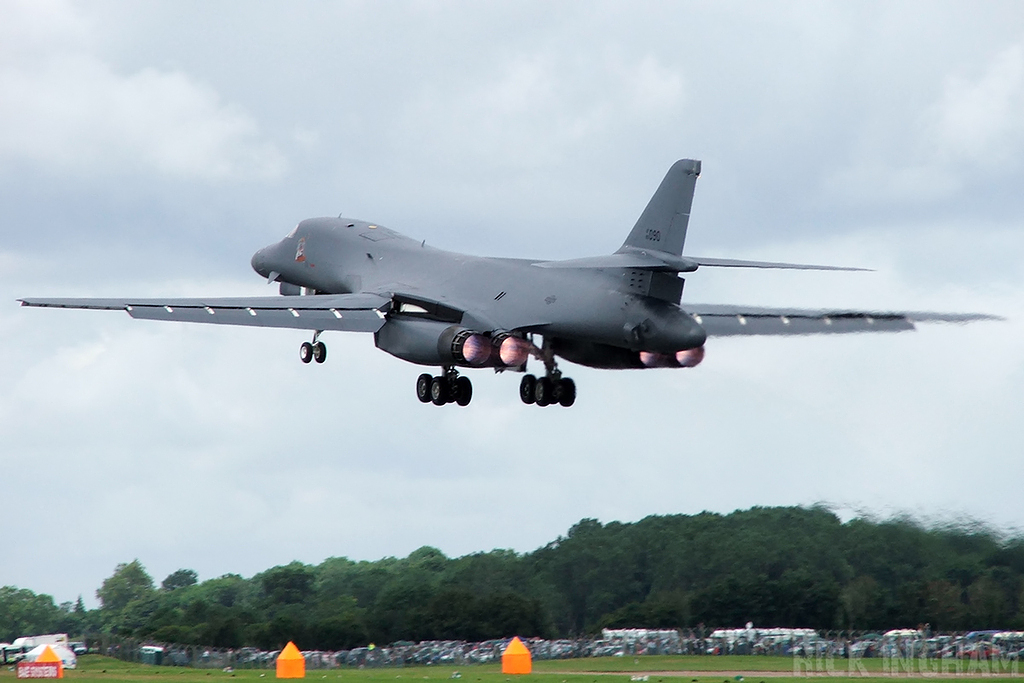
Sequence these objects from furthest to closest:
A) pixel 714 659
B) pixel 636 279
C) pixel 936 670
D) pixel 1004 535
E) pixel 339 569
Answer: pixel 339 569 → pixel 714 659 → pixel 1004 535 → pixel 936 670 → pixel 636 279

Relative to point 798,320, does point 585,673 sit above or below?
below

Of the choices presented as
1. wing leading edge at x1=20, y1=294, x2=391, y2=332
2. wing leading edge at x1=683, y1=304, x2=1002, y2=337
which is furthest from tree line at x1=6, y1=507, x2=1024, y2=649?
wing leading edge at x1=20, y1=294, x2=391, y2=332

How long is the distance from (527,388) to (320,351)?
20.8 feet

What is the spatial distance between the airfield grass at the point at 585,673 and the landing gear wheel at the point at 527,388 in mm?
6812

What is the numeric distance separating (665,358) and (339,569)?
32186 mm

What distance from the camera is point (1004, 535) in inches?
1769

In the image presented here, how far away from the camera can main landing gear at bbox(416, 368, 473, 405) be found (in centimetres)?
4200

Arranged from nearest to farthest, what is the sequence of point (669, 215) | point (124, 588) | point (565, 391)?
1. point (669, 215)
2. point (565, 391)
3. point (124, 588)

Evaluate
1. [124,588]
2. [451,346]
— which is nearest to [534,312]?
[451,346]

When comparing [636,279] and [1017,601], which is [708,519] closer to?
[1017,601]

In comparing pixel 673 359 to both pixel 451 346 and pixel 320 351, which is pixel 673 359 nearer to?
pixel 451 346

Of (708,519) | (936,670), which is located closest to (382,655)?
(708,519)

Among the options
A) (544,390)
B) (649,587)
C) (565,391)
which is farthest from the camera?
(649,587)

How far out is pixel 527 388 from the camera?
135ft
